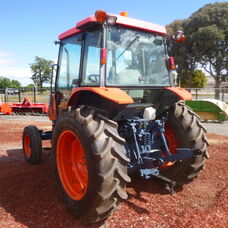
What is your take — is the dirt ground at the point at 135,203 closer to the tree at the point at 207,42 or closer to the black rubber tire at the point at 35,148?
the black rubber tire at the point at 35,148

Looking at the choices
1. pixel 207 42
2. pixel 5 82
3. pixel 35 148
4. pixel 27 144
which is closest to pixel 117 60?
pixel 35 148

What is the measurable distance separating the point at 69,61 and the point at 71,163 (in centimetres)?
176

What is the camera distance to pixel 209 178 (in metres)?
4.29

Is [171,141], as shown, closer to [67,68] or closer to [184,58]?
[67,68]

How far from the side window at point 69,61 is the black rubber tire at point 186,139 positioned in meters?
1.68

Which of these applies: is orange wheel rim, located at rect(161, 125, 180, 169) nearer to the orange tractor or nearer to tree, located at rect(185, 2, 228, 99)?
the orange tractor

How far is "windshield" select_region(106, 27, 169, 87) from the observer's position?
351 cm

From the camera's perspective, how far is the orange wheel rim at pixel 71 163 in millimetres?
3412

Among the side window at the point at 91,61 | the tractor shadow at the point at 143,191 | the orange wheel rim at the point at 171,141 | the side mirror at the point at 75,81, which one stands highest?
the side window at the point at 91,61

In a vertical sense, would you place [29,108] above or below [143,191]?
above

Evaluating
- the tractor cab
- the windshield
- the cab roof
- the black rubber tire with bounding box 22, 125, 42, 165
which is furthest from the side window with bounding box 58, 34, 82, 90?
the black rubber tire with bounding box 22, 125, 42, 165

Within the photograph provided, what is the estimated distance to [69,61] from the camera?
4.34 meters

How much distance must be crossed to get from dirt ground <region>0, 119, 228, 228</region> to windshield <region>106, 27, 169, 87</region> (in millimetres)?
1628

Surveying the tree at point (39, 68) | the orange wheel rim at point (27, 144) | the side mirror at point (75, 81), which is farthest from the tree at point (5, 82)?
the side mirror at point (75, 81)
